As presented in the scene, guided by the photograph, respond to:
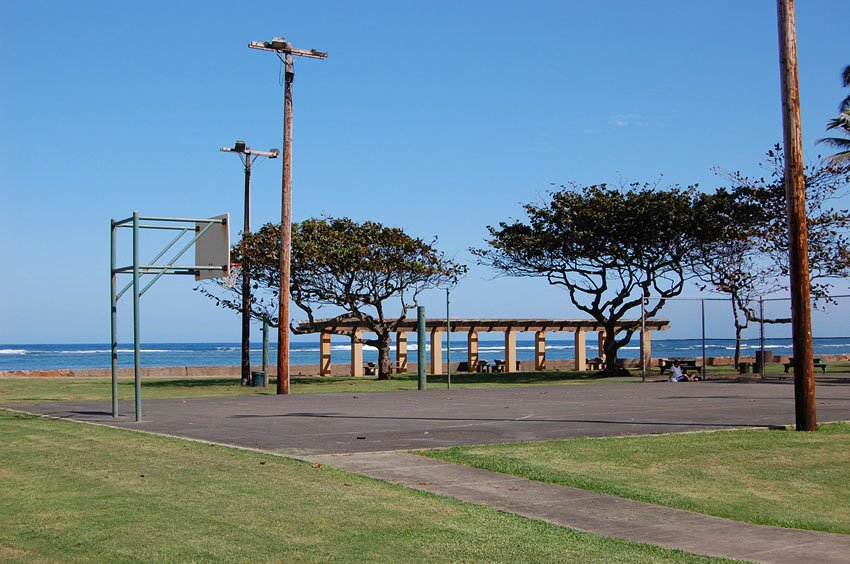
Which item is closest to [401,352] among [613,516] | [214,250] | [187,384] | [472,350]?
[472,350]

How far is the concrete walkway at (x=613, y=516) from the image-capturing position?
7.39 metres

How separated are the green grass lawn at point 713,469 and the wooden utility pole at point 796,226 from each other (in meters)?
0.66

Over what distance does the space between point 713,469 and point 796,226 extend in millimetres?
5563

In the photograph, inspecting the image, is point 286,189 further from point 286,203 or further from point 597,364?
point 597,364

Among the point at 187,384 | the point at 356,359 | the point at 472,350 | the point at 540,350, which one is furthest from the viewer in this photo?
the point at 540,350

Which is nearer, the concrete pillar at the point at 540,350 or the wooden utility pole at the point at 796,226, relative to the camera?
the wooden utility pole at the point at 796,226

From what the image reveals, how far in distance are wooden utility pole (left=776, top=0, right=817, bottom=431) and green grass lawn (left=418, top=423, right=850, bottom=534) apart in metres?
0.66

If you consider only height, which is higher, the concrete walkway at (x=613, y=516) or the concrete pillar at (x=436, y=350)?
the concrete pillar at (x=436, y=350)

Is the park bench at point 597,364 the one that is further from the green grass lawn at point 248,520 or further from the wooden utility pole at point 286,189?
the green grass lawn at point 248,520

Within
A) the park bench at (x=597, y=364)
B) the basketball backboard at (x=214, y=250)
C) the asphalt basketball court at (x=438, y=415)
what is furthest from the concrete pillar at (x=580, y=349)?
the basketball backboard at (x=214, y=250)

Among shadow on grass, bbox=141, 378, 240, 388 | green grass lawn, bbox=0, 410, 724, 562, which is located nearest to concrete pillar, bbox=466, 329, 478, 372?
shadow on grass, bbox=141, 378, 240, 388

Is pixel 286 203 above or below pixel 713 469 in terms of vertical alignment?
above

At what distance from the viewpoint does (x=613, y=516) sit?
8.71m

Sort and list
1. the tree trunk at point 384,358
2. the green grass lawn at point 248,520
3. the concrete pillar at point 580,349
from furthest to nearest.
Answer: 1. the concrete pillar at point 580,349
2. the tree trunk at point 384,358
3. the green grass lawn at point 248,520
